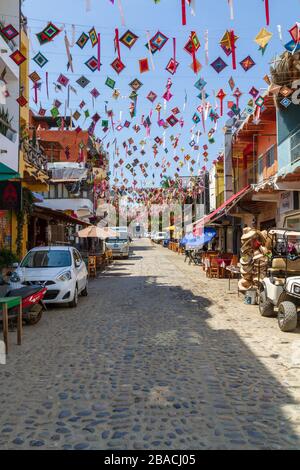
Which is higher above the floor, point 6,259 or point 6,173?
point 6,173

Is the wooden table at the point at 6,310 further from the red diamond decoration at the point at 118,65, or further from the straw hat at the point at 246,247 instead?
the straw hat at the point at 246,247

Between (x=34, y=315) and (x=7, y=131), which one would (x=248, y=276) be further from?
(x=7, y=131)

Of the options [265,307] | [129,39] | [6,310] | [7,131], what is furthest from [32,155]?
[6,310]

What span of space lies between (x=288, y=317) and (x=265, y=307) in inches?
78.0

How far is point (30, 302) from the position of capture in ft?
28.7

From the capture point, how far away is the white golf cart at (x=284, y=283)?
8691mm

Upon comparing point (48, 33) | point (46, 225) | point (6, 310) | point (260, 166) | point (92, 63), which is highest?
point (48, 33)

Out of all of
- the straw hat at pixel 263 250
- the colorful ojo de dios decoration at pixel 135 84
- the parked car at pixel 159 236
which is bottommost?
the straw hat at pixel 263 250

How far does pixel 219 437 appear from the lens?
3.96 m

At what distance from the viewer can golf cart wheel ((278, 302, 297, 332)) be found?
8.61 metres

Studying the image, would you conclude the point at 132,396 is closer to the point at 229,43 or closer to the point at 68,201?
the point at 229,43

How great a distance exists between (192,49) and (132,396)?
8255mm

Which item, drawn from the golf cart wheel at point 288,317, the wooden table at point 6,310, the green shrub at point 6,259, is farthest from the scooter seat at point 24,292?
the green shrub at point 6,259

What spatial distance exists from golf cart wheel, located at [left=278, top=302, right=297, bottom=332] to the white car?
18.1 feet
